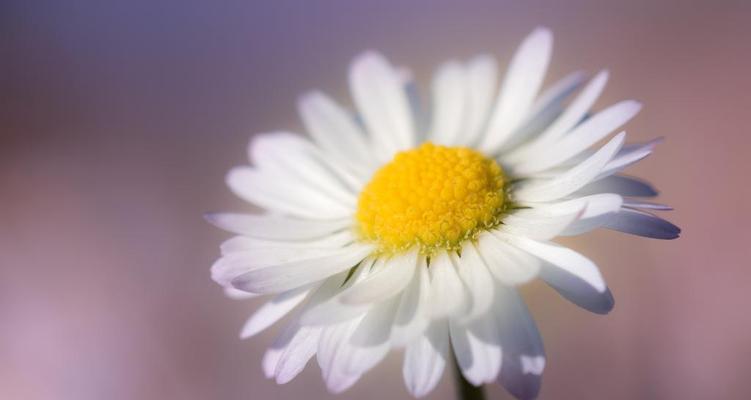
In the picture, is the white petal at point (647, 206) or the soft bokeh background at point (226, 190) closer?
the white petal at point (647, 206)

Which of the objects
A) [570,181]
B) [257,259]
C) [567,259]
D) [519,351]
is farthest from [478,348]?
[257,259]

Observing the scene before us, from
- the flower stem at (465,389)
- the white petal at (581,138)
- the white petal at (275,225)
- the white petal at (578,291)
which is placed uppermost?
the white petal at (275,225)

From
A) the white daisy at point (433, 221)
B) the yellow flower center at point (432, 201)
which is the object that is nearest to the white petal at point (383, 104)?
the white daisy at point (433, 221)

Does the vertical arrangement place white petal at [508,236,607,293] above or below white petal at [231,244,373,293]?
below

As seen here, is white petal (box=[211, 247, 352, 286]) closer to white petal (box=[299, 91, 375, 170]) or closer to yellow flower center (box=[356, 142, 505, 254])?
yellow flower center (box=[356, 142, 505, 254])

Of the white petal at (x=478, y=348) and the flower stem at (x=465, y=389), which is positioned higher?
the white petal at (x=478, y=348)

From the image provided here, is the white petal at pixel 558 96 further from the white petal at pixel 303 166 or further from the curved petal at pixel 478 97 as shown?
the white petal at pixel 303 166

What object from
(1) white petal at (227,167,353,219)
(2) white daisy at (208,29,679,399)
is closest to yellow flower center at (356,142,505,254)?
(2) white daisy at (208,29,679,399)
